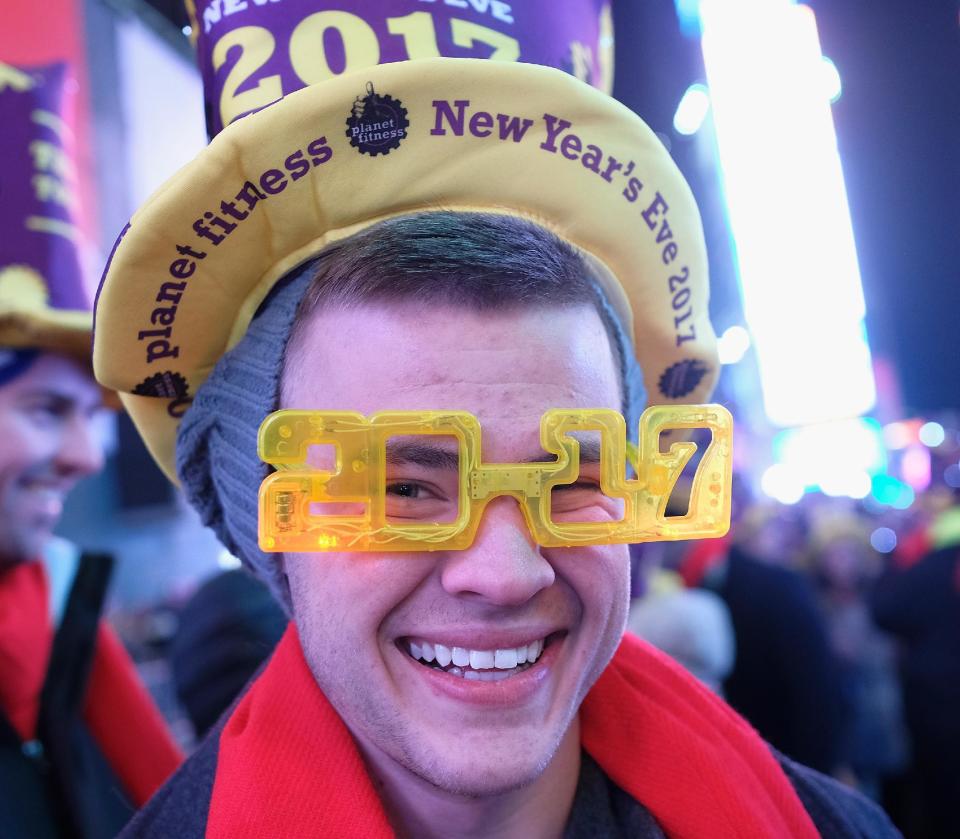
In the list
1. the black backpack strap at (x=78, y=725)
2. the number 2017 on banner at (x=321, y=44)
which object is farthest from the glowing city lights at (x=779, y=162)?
the black backpack strap at (x=78, y=725)

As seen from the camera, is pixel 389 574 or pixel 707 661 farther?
pixel 707 661

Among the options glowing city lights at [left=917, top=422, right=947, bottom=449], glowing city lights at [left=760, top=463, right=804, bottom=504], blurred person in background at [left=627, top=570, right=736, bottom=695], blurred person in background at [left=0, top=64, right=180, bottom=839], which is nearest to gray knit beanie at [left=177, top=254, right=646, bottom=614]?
blurred person in background at [left=0, top=64, right=180, bottom=839]

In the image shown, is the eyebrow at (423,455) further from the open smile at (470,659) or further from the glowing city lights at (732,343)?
the glowing city lights at (732,343)

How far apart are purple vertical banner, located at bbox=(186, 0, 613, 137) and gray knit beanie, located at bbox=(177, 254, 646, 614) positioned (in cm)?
30

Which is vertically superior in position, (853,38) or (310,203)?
(853,38)

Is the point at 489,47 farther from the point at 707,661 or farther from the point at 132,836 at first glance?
the point at 707,661

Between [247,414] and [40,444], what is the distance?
937 millimetres

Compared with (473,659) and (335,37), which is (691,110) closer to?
(335,37)

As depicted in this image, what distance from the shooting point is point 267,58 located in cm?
119

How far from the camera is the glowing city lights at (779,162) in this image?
175cm

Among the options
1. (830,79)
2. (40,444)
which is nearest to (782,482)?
(830,79)

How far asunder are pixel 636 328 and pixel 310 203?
24.1 inches

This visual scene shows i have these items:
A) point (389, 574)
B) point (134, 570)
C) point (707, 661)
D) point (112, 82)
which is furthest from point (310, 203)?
point (134, 570)

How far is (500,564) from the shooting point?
979 millimetres
